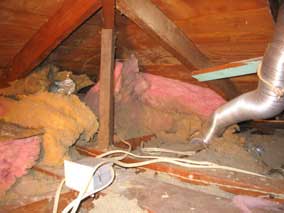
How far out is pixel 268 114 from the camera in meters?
1.23

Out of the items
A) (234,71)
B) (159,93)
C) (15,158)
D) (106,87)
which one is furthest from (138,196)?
(159,93)

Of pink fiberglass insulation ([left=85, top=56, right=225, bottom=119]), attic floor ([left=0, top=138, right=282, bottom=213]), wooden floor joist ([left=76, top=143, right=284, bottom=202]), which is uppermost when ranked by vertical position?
pink fiberglass insulation ([left=85, top=56, right=225, bottom=119])

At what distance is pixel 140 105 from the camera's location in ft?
6.49

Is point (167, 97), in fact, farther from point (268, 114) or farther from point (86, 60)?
point (268, 114)

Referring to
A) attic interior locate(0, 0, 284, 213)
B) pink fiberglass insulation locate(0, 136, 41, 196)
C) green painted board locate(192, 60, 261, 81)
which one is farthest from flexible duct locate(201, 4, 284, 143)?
pink fiberglass insulation locate(0, 136, 41, 196)

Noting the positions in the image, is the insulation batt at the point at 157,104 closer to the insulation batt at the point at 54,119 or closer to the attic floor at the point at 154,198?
the insulation batt at the point at 54,119

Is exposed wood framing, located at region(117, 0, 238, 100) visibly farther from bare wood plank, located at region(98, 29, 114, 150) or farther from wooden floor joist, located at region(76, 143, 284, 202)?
wooden floor joist, located at region(76, 143, 284, 202)

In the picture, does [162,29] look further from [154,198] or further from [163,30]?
[154,198]

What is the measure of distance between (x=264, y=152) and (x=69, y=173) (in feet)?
5.10

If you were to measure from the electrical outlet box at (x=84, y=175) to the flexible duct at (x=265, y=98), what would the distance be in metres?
0.78

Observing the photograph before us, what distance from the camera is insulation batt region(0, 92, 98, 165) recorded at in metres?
1.25

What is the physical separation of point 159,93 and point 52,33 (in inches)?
36.1

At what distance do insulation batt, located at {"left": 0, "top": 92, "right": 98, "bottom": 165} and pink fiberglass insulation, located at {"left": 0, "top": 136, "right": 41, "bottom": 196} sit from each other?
8cm

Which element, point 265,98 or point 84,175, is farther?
point 265,98
